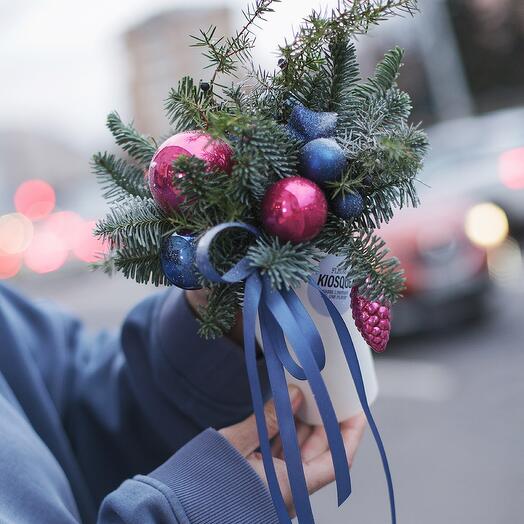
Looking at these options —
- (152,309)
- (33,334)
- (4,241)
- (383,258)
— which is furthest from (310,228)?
(4,241)

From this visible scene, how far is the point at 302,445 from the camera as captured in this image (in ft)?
3.26

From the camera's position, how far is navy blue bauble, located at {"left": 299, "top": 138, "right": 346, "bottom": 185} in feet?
2.55

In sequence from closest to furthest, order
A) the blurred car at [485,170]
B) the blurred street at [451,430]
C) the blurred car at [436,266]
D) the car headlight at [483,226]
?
the blurred street at [451,430]
the blurred car at [436,266]
the car headlight at [483,226]
the blurred car at [485,170]

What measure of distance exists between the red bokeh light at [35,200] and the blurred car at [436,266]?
642cm

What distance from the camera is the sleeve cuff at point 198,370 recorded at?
1.10 meters

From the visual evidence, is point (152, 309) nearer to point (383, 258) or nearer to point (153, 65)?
point (383, 258)

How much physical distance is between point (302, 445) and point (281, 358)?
0.79ft

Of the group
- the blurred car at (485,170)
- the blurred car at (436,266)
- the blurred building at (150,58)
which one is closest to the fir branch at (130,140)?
the blurred car at (436,266)

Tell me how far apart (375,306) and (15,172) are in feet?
85.9

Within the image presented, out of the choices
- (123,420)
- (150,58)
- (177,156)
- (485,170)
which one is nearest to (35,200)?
(485,170)

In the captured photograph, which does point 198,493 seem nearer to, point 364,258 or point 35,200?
point 364,258

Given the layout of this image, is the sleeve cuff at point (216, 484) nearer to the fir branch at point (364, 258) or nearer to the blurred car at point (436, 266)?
the fir branch at point (364, 258)

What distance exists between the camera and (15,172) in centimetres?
2528


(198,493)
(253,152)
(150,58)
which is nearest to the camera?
(253,152)
